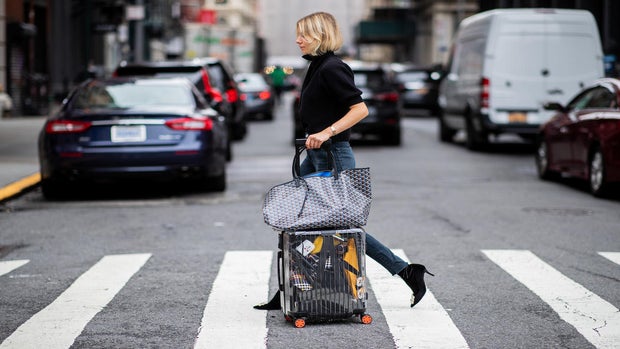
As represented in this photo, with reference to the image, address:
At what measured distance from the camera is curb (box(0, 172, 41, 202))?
1268cm

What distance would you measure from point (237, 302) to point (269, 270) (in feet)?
3.90

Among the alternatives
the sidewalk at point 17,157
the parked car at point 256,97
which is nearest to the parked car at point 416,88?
the parked car at point 256,97

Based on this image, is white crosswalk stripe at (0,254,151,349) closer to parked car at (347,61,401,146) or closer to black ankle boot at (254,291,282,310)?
black ankle boot at (254,291,282,310)

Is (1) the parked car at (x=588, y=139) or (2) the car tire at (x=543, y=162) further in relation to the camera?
(2) the car tire at (x=543, y=162)

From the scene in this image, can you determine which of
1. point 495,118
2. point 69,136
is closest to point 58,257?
point 69,136

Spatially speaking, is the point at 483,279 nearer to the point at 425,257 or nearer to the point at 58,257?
the point at 425,257

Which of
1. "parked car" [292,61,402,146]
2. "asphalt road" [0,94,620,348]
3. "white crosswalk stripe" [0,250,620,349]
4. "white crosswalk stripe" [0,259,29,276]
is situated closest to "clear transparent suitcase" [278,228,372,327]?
"asphalt road" [0,94,620,348]

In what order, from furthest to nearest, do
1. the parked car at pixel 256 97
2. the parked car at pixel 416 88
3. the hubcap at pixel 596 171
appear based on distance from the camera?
the parked car at pixel 416 88, the parked car at pixel 256 97, the hubcap at pixel 596 171

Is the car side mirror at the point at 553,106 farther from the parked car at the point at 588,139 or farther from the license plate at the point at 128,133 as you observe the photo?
the license plate at the point at 128,133

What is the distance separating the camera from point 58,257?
Result: 8.70 metres

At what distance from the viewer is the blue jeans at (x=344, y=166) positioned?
6.18 m

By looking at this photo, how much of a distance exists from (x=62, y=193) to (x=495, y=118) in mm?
9252

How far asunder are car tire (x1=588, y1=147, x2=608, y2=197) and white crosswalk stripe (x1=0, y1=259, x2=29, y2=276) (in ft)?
22.6

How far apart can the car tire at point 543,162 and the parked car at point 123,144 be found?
4.77 metres
